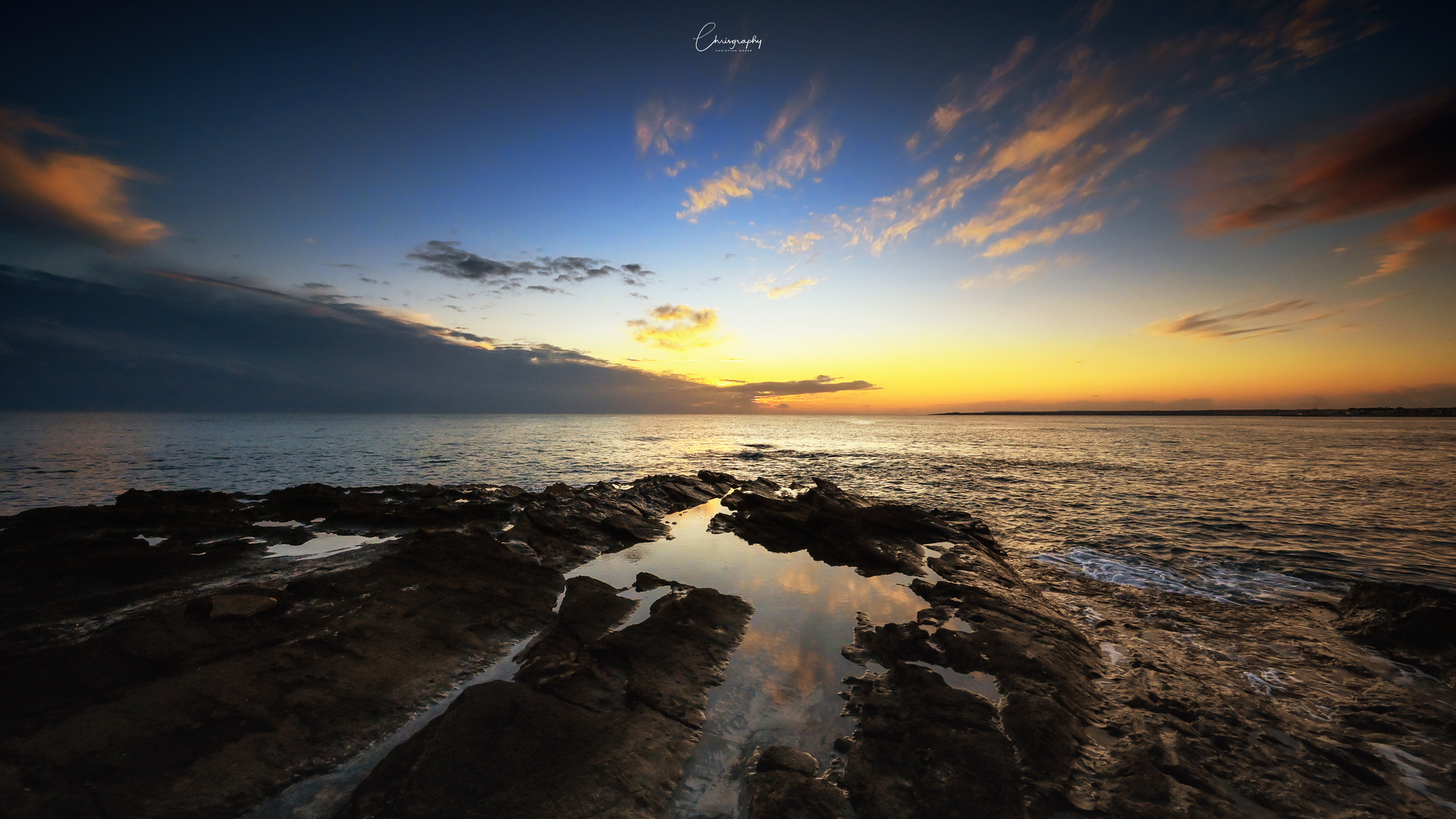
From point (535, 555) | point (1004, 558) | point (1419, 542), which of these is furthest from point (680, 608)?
point (1419, 542)

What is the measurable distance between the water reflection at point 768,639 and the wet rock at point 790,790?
0.30 m

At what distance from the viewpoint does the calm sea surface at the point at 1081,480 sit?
→ 57.3 feet

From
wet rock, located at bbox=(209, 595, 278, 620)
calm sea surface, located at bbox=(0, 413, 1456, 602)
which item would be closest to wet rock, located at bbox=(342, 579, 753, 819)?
wet rock, located at bbox=(209, 595, 278, 620)

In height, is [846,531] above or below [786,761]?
above

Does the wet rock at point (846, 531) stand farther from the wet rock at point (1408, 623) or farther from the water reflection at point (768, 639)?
the wet rock at point (1408, 623)

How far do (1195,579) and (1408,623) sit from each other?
515cm

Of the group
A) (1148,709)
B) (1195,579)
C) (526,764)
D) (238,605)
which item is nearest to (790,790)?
(526,764)

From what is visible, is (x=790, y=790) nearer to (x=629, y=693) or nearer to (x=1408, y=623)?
(x=629, y=693)

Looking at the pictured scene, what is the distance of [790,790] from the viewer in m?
5.92

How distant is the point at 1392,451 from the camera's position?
2170 inches

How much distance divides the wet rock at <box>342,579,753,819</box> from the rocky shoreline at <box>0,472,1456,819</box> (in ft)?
0.12

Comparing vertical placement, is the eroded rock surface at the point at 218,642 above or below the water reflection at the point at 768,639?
above

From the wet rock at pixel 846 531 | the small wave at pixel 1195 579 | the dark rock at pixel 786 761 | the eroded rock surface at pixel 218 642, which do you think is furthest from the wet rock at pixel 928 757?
the small wave at pixel 1195 579

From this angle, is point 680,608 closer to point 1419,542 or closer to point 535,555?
point 535,555
